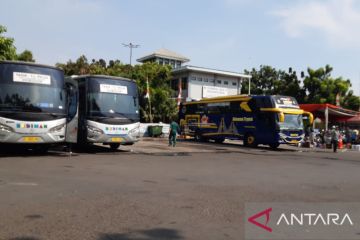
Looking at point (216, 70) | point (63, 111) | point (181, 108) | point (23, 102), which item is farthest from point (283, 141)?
point (216, 70)

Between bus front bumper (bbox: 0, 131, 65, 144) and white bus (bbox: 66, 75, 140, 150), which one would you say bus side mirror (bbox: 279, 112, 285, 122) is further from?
bus front bumper (bbox: 0, 131, 65, 144)

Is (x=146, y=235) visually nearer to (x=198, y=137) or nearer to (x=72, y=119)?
(x=72, y=119)

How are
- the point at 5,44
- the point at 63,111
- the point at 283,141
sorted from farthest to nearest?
the point at 283,141
the point at 5,44
the point at 63,111

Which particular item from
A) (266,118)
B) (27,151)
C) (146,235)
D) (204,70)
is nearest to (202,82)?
(204,70)

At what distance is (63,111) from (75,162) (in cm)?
240

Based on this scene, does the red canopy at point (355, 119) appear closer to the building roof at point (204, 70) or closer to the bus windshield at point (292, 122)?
the building roof at point (204, 70)

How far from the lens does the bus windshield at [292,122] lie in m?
23.9

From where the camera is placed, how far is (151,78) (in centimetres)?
4200

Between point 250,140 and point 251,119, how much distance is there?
133 centimetres

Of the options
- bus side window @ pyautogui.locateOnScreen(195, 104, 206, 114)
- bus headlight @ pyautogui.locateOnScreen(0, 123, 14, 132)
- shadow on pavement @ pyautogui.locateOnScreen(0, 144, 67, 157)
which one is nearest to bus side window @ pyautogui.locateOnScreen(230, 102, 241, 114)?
bus side window @ pyautogui.locateOnScreen(195, 104, 206, 114)

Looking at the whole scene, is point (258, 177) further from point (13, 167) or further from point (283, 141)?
point (283, 141)

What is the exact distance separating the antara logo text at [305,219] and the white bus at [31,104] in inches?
361

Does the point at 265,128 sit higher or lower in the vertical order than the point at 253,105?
lower

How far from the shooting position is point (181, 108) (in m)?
33.0
